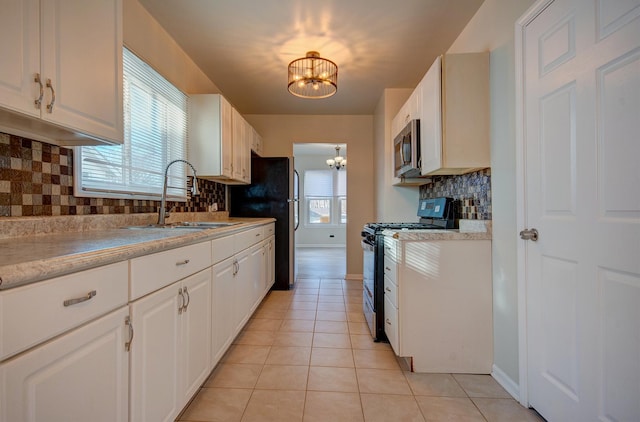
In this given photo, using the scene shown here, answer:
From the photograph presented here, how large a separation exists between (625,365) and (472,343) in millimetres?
877

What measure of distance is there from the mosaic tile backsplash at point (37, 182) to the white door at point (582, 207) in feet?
7.87

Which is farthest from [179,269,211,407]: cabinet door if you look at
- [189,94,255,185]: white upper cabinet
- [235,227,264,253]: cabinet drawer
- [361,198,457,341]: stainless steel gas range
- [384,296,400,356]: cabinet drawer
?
[189,94,255,185]: white upper cabinet

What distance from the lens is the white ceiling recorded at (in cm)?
214

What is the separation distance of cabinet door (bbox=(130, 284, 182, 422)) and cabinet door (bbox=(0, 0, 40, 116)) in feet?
2.63

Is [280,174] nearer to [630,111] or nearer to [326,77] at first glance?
[326,77]

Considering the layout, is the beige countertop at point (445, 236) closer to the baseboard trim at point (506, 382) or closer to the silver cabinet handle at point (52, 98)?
the baseboard trim at point (506, 382)

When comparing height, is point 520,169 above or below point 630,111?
below

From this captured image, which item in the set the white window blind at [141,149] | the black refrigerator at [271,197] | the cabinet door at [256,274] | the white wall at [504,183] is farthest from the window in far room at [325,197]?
the white wall at [504,183]

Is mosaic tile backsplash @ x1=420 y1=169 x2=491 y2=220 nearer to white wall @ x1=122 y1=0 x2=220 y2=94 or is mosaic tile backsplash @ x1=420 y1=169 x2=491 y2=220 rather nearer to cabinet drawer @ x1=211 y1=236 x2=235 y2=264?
cabinet drawer @ x1=211 y1=236 x2=235 y2=264

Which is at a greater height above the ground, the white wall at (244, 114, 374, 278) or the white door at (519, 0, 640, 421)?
the white wall at (244, 114, 374, 278)

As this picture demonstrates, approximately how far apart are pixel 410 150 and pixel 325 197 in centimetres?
612

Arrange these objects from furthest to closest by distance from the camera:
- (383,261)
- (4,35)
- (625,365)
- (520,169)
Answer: (383,261) → (520,169) → (625,365) → (4,35)

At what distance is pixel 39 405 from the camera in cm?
72

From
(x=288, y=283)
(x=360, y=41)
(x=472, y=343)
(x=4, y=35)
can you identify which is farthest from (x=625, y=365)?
(x=288, y=283)
